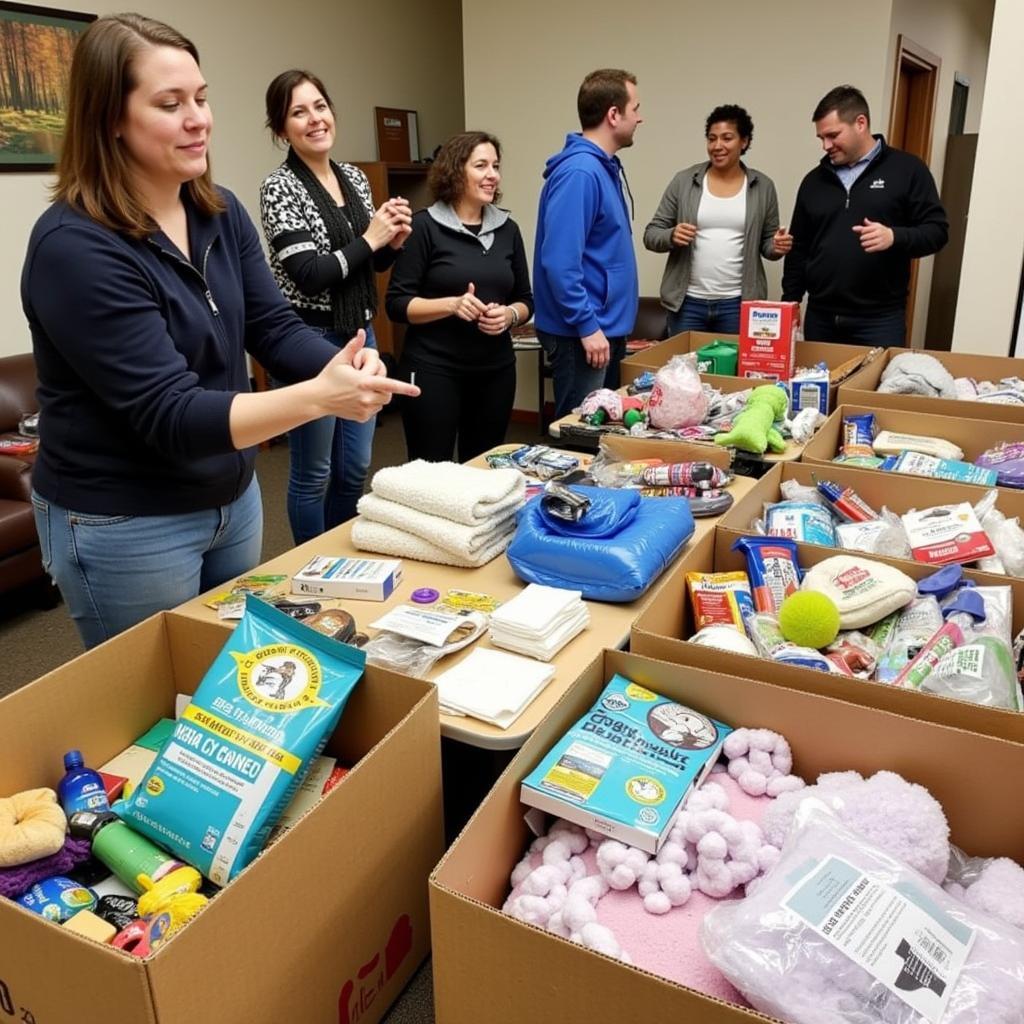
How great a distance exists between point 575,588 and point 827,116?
2.63 meters

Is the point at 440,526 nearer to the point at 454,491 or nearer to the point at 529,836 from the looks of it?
the point at 454,491

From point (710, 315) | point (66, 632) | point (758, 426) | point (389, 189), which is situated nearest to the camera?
point (758, 426)

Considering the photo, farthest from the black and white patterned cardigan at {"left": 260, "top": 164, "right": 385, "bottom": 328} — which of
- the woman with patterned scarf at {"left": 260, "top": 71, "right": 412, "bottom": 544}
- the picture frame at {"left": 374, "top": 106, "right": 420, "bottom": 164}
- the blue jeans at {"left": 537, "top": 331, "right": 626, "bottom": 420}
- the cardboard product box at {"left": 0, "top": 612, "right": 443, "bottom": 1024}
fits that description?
the picture frame at {"left": 374, "top": 106, "right": 420, "bottom": 164}

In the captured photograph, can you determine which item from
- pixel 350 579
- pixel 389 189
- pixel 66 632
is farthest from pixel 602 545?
pixel 389 189

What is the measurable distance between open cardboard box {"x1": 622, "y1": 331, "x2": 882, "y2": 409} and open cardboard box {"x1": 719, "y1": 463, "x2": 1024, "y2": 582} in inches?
26.5

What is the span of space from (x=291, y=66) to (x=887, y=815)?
5.22 m

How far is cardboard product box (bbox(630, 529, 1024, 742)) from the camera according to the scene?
1.04 m

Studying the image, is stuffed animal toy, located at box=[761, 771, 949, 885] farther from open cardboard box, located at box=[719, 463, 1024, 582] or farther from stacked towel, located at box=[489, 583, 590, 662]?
open cardboard box, located at box=[719, 463, 1024, 582]

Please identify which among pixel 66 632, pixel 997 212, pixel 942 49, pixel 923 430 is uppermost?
pixel 942 49

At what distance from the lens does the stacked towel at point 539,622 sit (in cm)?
128

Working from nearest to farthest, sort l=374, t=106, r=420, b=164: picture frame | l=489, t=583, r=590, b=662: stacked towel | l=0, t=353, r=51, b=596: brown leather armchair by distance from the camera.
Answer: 1. l=489, t=583, r=590, b=662: stacked towel
2. l=0, t=353, r=51, b=596: brown leather armchair
3. l=374, t=106, r=420, b=164: picture frame

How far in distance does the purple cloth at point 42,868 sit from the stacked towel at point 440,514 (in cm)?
72

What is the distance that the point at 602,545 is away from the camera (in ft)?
4.70

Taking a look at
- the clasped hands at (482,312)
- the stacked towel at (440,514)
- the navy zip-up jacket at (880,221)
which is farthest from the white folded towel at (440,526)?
the navy zip-up jacket at (880,221)
